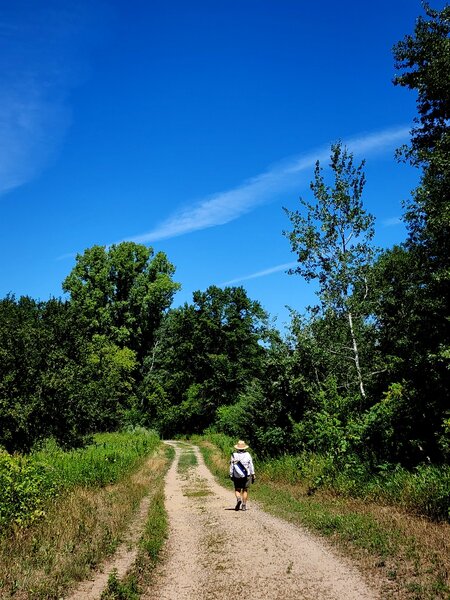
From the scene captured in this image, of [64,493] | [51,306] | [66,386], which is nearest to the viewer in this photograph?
[64,493]

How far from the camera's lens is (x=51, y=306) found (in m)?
30.9

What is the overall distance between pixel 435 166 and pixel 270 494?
38.5 feet

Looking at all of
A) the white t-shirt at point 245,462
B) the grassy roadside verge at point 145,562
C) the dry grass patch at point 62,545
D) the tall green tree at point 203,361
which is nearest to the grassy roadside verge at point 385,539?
the white t-shirt at point 245,462

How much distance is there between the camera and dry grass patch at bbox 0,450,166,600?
6.53 m

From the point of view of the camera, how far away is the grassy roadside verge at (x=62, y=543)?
21.5 ft

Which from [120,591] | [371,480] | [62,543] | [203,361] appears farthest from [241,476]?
[203,361]

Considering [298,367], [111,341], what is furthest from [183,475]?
[111,341]

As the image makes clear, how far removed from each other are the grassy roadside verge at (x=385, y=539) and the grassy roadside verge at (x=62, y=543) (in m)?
3.94

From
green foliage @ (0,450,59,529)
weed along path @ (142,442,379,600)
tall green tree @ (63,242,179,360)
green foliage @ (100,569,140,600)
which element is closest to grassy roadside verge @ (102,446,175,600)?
green foliage @ (100,569,140,600)

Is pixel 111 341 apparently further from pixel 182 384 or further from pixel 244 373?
pixel 244 373

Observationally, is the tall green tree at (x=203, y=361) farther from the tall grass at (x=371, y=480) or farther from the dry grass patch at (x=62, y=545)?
the dry grass patch at (x=62, y=545)

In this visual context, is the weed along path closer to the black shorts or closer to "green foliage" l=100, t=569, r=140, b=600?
"green foliage" l=100, t=569, r=140, b=600

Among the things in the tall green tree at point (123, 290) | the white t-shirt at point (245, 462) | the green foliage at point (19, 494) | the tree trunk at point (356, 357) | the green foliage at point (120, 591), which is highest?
the tall green tree at point (123, 290)

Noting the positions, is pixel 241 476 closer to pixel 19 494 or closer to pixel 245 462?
pixel 245 462
